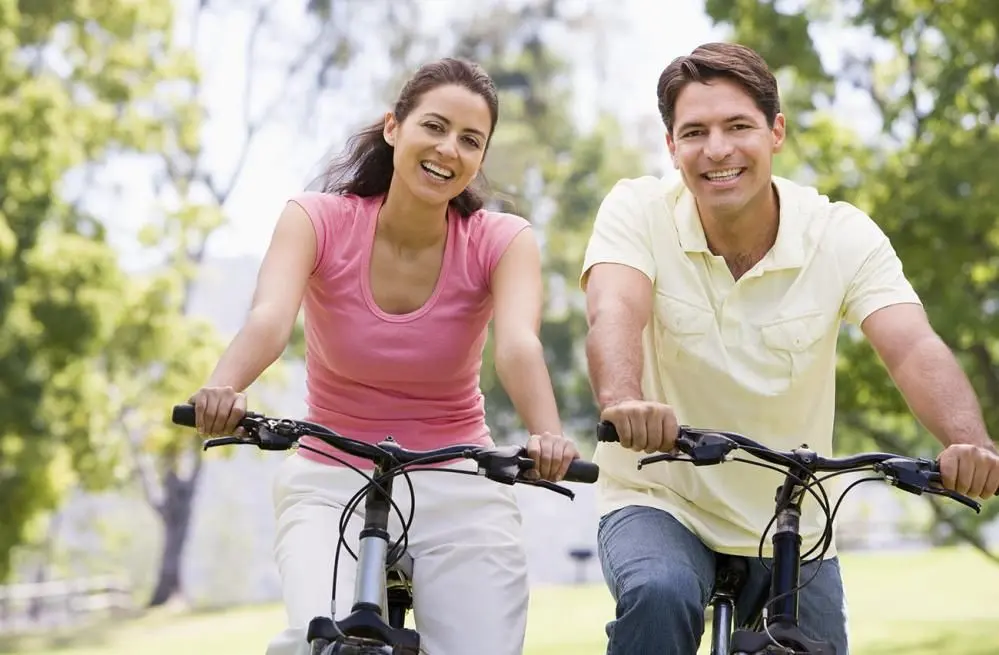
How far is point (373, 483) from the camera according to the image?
10.9ft

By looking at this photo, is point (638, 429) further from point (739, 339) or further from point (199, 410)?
point (199, 410)

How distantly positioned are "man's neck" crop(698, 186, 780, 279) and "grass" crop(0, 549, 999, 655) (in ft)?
33.1

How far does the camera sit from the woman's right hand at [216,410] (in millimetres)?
3260

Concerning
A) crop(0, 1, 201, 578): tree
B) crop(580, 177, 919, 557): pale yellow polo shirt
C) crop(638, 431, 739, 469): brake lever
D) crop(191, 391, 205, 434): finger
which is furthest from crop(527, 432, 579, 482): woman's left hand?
crop(0, 1, 201, 578): tree

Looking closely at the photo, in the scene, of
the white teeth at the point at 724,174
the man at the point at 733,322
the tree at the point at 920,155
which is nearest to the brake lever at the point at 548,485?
the man at the point at 733,322

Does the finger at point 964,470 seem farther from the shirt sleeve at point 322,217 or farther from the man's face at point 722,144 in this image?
the shirt sleeve at point 322,217

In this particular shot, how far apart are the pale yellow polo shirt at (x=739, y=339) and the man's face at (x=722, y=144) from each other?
148 mm

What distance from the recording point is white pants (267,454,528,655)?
3551 mm

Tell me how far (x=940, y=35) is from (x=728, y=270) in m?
9.92

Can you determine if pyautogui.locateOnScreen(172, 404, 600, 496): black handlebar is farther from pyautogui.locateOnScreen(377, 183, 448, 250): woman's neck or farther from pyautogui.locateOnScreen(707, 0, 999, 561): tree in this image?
pyautogui.locateOnScreen(707, 0, 999, 561): tree

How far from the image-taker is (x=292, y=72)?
31844mm

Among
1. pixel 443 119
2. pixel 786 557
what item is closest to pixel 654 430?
pixel 786 557

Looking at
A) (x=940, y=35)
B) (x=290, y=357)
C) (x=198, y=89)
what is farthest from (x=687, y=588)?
(x=198, y=89)

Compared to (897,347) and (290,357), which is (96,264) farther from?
→ (897,347)
